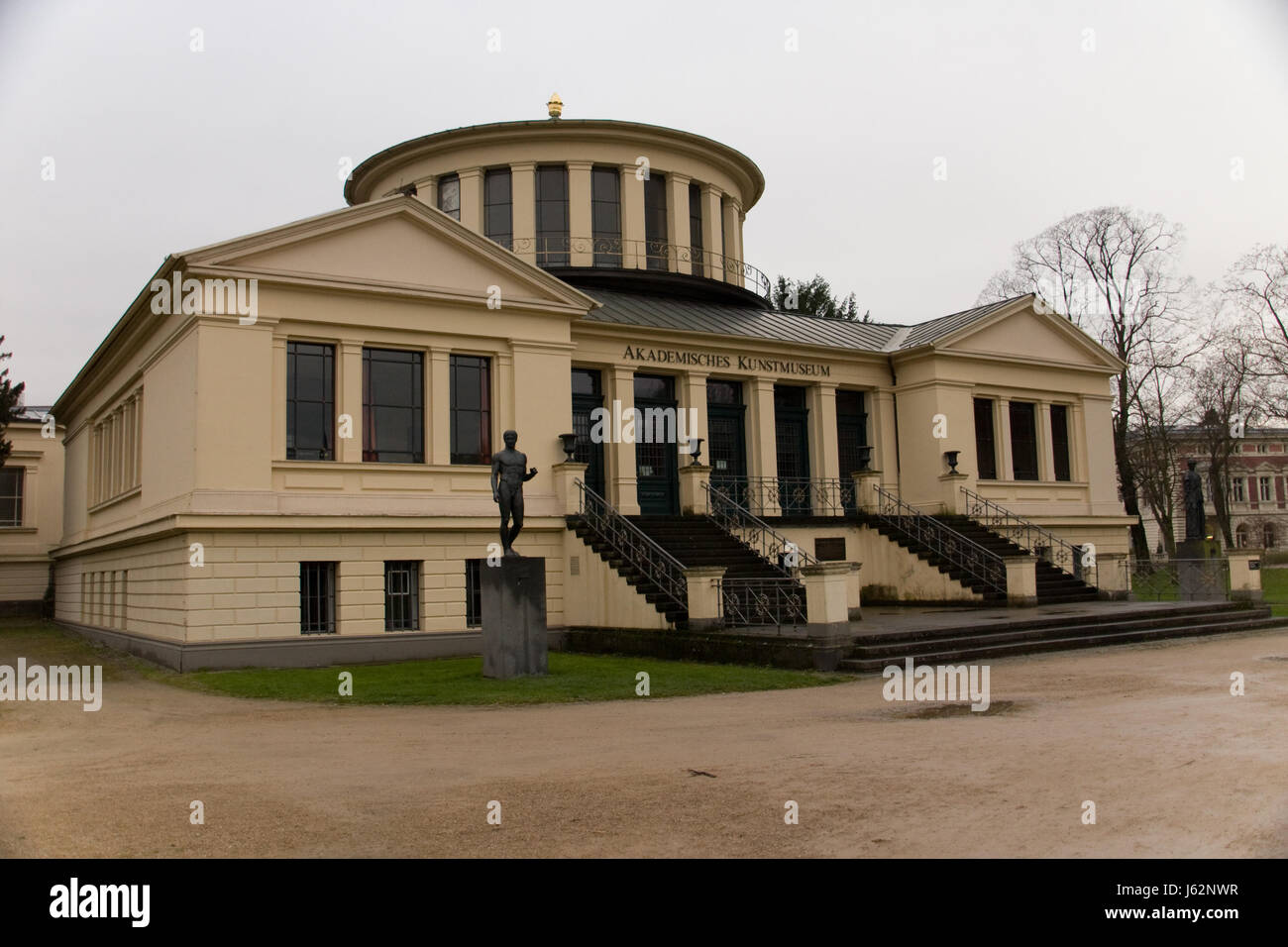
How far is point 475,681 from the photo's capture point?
15.7 metres

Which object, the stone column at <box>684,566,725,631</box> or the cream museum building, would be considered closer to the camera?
the stone column at <box>684,566,725,631</box>

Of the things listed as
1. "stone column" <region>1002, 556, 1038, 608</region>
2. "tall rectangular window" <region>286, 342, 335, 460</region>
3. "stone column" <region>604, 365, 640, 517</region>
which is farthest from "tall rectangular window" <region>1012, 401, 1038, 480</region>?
"tall rectangular window" <region>286, 342, 335, 460</region>

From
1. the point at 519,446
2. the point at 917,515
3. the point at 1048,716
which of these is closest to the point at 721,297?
the point at 917,515

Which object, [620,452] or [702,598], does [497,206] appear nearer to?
[620,452]

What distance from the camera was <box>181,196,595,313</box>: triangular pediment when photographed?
20234mm

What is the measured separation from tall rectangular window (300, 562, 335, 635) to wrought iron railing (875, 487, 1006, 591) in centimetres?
1381

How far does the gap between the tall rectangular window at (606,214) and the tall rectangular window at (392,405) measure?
8.89 metres

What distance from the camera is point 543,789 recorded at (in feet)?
27.2

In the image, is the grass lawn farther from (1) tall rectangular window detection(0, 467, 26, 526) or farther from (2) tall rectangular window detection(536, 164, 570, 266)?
(1) tall rectangular window detection(0, 467, 26, 526)

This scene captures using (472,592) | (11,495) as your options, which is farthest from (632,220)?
(11,495)

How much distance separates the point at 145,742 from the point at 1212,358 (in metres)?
44.2

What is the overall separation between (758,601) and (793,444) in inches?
385

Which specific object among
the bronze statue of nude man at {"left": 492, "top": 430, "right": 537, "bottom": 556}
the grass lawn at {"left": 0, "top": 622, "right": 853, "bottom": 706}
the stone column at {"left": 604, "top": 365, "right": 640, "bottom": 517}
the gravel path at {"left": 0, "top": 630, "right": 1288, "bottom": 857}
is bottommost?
the gravel path at {"left": 0, "top": 630, "right": 1288, "bottom": 857}
